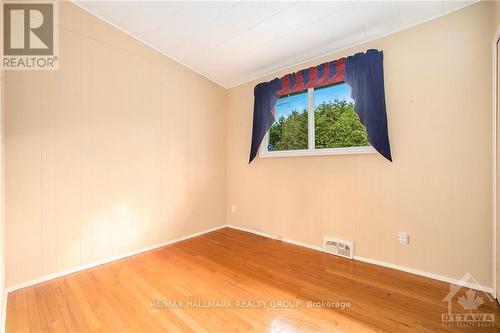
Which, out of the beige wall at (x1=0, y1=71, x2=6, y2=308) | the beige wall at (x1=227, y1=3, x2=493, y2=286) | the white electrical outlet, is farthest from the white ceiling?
the white electrical outlet

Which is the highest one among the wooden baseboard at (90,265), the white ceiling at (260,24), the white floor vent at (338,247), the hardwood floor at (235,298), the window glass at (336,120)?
the white ceiling at (260,24)

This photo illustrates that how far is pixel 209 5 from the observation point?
7.29 feet

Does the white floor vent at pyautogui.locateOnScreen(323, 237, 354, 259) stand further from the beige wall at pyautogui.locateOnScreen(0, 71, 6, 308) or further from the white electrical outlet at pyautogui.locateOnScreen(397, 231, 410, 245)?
the beige wall at pyautogui.locateOnScreen(0, 71, 6, 308)

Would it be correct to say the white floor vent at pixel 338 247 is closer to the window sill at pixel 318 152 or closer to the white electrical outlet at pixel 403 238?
the white electrical outlet at pixel 403 238

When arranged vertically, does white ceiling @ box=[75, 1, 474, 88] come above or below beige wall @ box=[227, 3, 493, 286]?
above

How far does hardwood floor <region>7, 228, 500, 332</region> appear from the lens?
1.54 m

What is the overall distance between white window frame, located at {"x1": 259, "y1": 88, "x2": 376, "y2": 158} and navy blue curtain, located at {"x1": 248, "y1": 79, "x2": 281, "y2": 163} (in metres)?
0.14

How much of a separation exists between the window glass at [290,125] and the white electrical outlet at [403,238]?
1.48 m

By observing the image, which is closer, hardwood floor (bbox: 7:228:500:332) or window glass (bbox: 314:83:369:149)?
hardwood floor (bbox: 7:228:500:332)

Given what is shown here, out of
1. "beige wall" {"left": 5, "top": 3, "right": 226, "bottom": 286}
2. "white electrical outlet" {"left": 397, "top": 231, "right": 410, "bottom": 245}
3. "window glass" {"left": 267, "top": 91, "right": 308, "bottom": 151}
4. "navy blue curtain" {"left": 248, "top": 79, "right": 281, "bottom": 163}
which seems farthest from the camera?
"navy blue curtain" {"left": 248, "top": 79, "right": 281, "bottom": 163}

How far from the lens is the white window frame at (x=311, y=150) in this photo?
2.57 meters

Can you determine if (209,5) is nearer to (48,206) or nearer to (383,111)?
(383,111)

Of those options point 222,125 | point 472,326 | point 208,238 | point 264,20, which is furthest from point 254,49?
point 472,326

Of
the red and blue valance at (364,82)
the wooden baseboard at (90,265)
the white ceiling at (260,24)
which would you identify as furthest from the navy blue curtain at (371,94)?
the wooden baseboard at (90,265)
